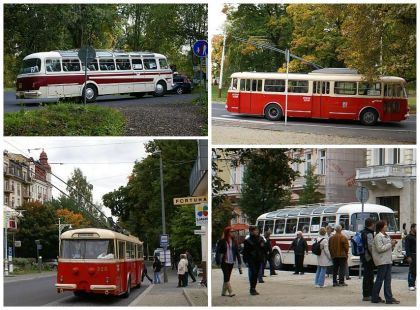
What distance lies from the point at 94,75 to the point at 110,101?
2.49ft

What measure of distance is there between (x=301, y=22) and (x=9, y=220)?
634cm

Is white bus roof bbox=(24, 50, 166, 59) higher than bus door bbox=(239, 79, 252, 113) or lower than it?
higher

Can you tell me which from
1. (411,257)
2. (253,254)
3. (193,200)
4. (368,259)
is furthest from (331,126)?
(368,259)

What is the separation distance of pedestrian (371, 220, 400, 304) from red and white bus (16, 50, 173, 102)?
6.36 metres

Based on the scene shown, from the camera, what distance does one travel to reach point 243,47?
47.0ft

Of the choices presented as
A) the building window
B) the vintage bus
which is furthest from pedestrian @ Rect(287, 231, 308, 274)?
the building window

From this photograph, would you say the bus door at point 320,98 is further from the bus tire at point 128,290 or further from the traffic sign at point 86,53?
the bus tire at point 128,290

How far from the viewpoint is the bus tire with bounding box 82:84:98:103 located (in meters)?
15.8

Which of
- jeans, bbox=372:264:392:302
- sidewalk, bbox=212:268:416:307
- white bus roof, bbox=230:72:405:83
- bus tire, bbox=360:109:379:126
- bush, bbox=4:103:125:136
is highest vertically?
white bus roof, bbox=230:72:405:83

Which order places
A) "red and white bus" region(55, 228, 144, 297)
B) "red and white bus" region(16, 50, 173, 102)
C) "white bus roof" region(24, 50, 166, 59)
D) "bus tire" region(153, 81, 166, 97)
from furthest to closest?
"bus tire" region(153, 81, 166, 97), "red and white bus" region(16, 50, 173, 102), "white bus roof" region(24, 50, 166, 59), "red and white bus" region(55, 228, 144, 297)

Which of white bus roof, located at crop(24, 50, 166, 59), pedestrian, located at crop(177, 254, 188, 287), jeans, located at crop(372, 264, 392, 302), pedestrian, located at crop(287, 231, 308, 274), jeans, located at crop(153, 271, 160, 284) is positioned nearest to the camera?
jeans, located at crop(372, 264, 392, 302)

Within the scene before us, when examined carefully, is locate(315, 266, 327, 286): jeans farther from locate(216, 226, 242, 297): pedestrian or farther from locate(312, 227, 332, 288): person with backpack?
locate(216, 226, 242, 297): pedestrian

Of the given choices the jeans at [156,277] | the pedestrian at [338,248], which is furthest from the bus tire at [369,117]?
the jeans at [156,277]

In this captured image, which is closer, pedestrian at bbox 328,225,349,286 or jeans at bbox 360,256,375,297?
jeans at bbox 360,256,375,297
